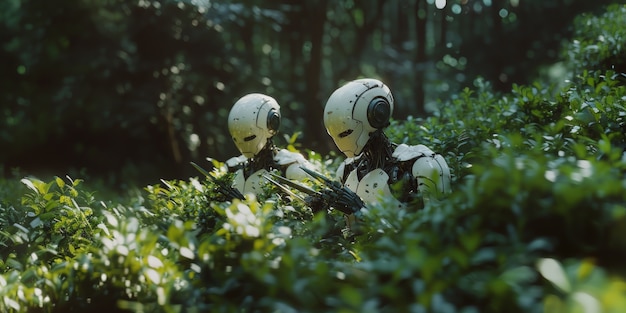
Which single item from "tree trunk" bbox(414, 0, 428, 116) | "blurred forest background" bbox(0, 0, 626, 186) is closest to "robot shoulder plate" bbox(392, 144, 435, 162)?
"blurred forest background" bbox(0, 0, 626, 186)

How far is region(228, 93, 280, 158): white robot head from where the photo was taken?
503cm

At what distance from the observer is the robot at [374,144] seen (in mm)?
4016

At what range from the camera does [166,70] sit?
11633 millimetres

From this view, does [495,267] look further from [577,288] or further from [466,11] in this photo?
[466,11]

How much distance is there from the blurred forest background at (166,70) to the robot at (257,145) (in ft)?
16.4

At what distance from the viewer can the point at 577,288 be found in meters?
1.75

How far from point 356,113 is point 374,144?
315 mm

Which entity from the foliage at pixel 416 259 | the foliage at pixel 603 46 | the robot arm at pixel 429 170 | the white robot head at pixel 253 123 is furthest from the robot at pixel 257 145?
the foliage at pixel 603 46

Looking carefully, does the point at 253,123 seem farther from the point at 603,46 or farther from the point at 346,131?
the point at 603,46

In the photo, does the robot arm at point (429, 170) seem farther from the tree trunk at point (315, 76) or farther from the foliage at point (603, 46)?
the tree trunk at point (315, 76)

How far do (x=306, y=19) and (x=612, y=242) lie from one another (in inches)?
536

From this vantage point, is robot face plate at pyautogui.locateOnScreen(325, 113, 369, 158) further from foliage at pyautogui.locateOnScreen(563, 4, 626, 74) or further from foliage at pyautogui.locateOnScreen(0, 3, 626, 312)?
foliage at pyautogui.locateOnScreen(563, 4, 626, 74)

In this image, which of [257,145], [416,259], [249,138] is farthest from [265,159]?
[416,259]

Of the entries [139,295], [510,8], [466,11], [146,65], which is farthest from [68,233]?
[510,8]
